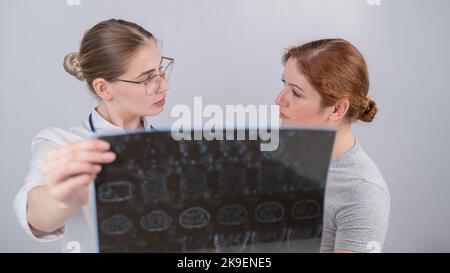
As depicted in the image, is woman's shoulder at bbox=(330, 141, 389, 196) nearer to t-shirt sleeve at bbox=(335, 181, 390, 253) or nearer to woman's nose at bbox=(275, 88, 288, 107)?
t-shirt sleeve at bbox=(335, 181, 390, 253)

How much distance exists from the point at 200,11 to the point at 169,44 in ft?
0.48

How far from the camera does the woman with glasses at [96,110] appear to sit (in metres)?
1.36

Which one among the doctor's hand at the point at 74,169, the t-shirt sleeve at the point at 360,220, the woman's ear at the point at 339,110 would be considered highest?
the woman's ear at the point at 339,110

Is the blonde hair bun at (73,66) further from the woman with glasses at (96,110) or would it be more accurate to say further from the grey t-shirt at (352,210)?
the grey t-shirt at (352,210)

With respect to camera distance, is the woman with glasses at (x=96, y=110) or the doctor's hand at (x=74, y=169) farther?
the woman with glasses at (x=96, y=110)


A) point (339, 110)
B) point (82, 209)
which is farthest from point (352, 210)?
point (82, 209)

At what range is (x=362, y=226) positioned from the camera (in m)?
1.49

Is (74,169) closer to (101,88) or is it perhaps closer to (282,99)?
(101,88)

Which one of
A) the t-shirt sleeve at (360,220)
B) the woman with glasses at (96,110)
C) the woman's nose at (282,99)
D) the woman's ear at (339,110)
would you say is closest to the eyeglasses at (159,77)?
the woman with glasses at (96,110)

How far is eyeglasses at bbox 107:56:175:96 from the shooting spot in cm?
149

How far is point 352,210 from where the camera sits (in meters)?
1.49

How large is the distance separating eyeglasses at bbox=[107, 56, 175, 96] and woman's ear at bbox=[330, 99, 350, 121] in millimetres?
506
